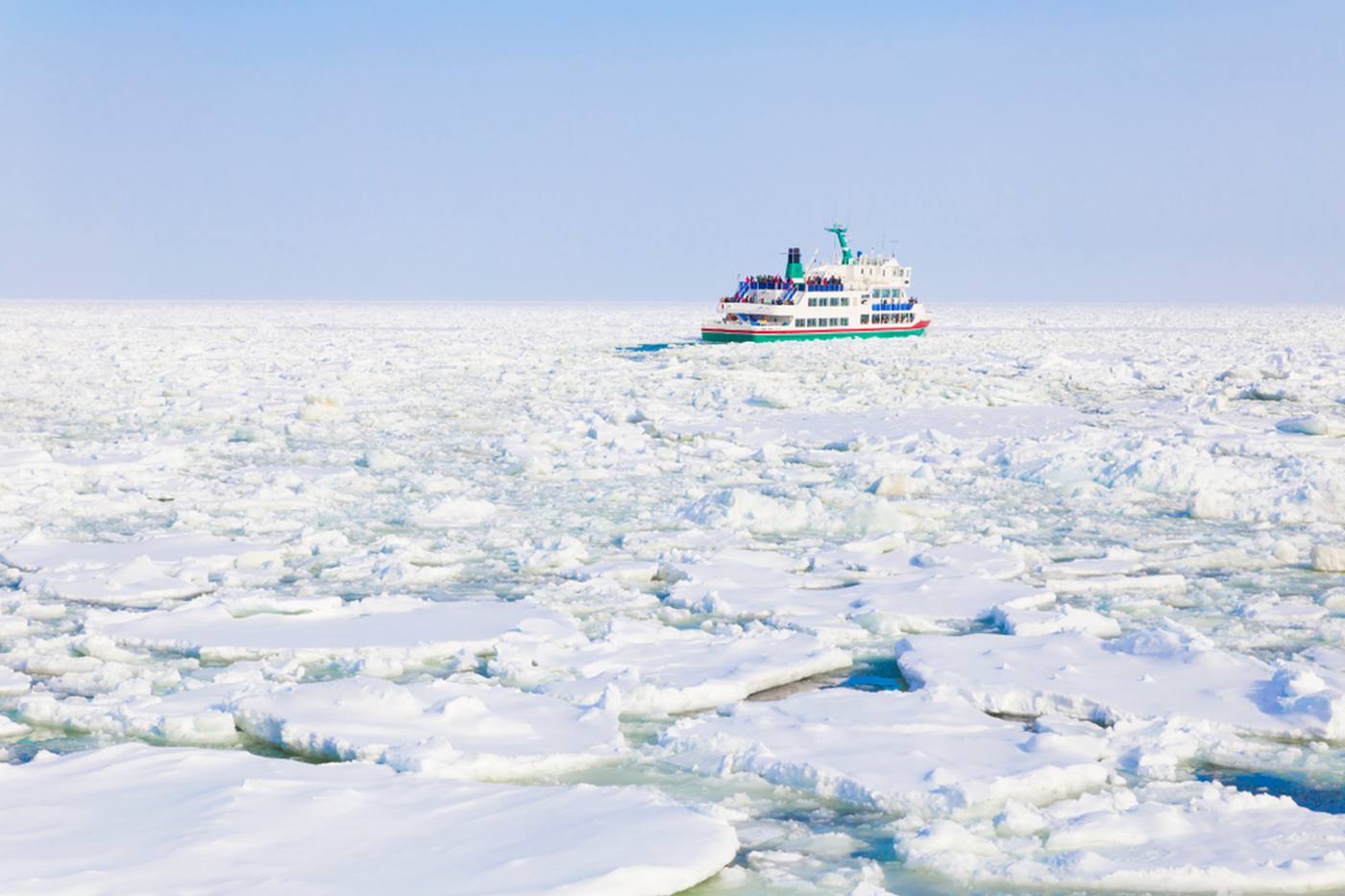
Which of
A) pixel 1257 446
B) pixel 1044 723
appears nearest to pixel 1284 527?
pixel 1257 446

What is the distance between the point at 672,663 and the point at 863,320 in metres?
35.6

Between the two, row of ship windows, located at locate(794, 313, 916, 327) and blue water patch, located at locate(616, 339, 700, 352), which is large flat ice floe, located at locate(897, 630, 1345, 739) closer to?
blue water patch, located at locate(616, 339, 700, 352)

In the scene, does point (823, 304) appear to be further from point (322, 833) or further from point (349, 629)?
point (322, 833)

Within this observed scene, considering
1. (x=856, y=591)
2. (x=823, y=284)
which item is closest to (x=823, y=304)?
(x=823, y=284)

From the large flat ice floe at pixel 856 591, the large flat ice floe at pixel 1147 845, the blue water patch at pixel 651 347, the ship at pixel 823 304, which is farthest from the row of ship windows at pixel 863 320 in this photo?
the large flat ice floe at pixel 1147 845

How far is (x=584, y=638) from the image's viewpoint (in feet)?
19.9

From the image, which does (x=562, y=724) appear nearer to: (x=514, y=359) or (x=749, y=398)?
(x=749, y=398)

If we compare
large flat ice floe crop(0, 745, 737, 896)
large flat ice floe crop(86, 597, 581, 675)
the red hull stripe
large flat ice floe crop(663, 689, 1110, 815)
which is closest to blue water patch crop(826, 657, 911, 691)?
large flat ice floe crop(663, 689, 1110, 815)

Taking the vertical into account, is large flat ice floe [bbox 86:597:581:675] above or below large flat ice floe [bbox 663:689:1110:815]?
above

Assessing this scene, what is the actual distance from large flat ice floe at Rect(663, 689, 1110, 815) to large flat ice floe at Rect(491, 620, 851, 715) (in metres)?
0.27

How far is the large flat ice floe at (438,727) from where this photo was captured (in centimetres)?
435

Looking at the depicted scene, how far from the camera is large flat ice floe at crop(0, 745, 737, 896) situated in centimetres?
332

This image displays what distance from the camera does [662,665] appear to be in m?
5.66

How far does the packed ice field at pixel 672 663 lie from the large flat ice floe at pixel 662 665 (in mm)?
26
